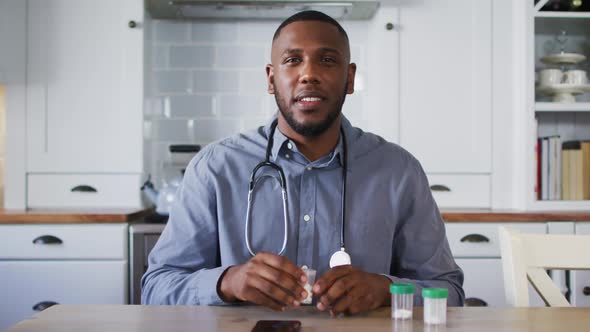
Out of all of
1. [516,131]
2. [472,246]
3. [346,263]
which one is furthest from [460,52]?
[346,263]

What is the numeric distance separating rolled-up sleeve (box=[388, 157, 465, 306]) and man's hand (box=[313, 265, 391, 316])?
0.93ft

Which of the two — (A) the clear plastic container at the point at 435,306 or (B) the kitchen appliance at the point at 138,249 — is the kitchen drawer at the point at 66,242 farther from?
(A) the clear plastic container at the point at 435,306

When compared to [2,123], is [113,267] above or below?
below

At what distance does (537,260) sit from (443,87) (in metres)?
1.60

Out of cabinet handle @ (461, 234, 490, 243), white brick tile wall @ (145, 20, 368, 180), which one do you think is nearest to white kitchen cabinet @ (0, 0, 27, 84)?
white brick tile wall @ (145, 20, 368, 180)

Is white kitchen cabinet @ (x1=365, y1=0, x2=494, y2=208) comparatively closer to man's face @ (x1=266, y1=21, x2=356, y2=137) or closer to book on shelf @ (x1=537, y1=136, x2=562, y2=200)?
book on shelf @ (x1=537, y1=136, x2=562, y2=200)

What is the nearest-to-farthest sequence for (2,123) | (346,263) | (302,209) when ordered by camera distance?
(346,263)
(302,209)
(2,123)

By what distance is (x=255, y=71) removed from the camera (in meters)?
2.99

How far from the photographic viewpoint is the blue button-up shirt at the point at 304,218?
1330 mm

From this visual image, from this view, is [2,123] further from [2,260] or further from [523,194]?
[523,194]

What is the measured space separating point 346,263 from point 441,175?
5.52 ft

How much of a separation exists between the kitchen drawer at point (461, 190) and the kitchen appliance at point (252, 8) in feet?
2.72

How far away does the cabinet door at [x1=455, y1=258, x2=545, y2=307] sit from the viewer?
8.05ft

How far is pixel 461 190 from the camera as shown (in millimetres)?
2730
